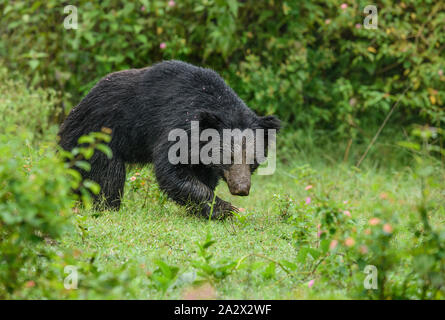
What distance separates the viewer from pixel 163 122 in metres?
5.29

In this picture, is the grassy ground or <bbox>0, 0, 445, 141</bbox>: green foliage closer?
the grassy ground

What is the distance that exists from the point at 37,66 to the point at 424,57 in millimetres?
5721

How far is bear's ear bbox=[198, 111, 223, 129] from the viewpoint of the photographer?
5039mm

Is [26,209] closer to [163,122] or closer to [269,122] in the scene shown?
[163,122]

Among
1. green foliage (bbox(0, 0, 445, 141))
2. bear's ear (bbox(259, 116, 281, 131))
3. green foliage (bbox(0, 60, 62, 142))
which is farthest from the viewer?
green foliage (bbox(0, 0, 445, 141))

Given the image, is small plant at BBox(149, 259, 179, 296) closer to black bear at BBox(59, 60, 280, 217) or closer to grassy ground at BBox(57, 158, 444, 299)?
grassy ground at BBox(57, 158, 444, 299)

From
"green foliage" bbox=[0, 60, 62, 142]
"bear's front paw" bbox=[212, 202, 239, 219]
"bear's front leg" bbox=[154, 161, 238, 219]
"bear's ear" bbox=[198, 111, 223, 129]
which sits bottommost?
"bear's front paw" bbox=[212, 202, 239, 219]

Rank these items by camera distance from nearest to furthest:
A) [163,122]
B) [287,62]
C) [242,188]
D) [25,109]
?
[242,188]
[163,122]
[25,109]
[287,62]

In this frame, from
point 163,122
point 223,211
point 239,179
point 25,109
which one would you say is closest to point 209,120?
point 163,122

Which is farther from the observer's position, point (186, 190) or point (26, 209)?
point (186, 190)

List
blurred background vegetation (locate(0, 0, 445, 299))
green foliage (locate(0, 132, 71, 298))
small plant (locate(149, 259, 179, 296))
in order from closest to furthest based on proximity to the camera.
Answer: green foliage (locate(0, 132, 71, 298)) < small plant (locate(149, 259, 179, 296)) < blurred background vegetation (locate(0, 0, 445, 299))

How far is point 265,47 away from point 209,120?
4126mm

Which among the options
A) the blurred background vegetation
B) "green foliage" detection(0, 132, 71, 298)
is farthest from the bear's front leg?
"green foliage" detection(0, 132, 71, 298)
